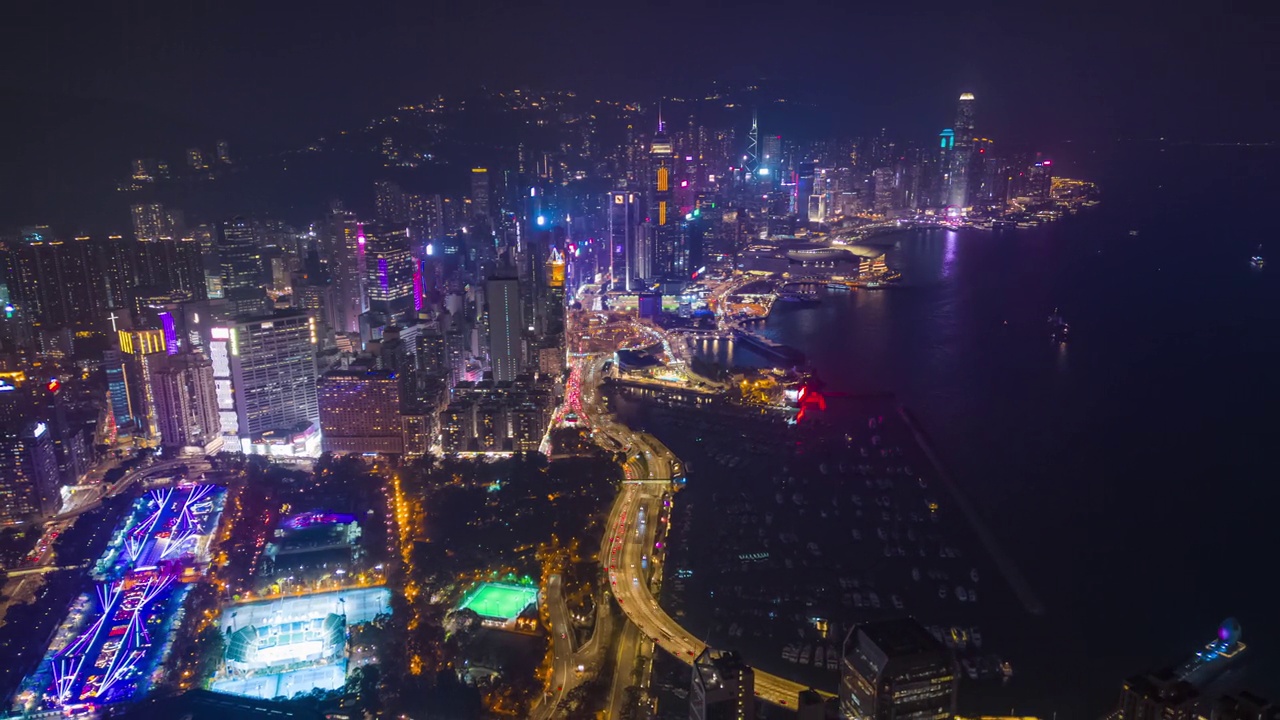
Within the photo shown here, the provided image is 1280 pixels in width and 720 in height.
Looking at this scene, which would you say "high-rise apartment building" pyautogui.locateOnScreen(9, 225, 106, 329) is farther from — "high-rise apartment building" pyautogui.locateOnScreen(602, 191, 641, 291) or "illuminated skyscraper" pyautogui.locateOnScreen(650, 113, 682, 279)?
"illuminated skyscraper" pyautogui.locateOnScreen(650, 113, 682, 279)

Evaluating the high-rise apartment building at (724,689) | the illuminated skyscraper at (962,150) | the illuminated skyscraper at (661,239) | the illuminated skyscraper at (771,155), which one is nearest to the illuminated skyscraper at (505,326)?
the illuminated skyscraper at (661,239)

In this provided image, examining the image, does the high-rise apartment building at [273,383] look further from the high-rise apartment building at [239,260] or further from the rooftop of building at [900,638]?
the rooftop of building at [900,638]

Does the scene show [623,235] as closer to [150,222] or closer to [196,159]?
[196,159]

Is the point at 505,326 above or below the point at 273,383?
above

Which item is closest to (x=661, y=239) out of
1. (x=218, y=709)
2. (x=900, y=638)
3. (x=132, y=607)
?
(x=132, y=607)

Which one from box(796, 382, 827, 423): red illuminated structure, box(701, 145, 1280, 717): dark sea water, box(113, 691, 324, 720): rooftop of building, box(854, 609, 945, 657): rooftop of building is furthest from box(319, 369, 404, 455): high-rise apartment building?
box(854, 609, 945, 657): rooftop of building
